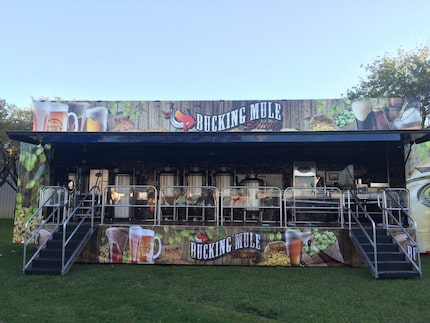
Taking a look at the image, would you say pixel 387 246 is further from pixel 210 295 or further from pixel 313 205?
pixel 210 295

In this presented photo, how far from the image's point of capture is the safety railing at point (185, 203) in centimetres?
929

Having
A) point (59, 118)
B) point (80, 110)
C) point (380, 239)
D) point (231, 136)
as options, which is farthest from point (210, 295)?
point (59, 118)

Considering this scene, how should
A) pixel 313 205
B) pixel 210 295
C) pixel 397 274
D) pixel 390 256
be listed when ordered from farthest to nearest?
pixel 313 205
pixel 390 256
pixel 397 274
pixel 210 295

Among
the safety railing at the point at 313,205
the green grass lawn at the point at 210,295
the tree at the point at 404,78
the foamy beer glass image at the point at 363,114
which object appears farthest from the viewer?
the tree at the point at 404,78

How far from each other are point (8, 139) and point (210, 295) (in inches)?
753

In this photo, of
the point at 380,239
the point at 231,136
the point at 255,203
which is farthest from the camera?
the point at 231,136

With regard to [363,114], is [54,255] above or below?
below

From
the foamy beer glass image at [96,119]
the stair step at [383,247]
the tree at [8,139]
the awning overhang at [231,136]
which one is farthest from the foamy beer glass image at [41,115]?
the stair step at [383,247]

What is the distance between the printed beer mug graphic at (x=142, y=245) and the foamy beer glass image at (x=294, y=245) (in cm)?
311

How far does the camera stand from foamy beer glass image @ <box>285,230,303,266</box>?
27.7ft

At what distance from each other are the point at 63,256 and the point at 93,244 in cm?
142

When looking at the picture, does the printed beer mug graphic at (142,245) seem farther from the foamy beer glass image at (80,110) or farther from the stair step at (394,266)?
the foamy beer glass image at (80,110)

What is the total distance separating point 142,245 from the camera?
866 centimetres

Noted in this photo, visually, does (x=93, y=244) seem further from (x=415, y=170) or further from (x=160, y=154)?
(x=415, y=170)
